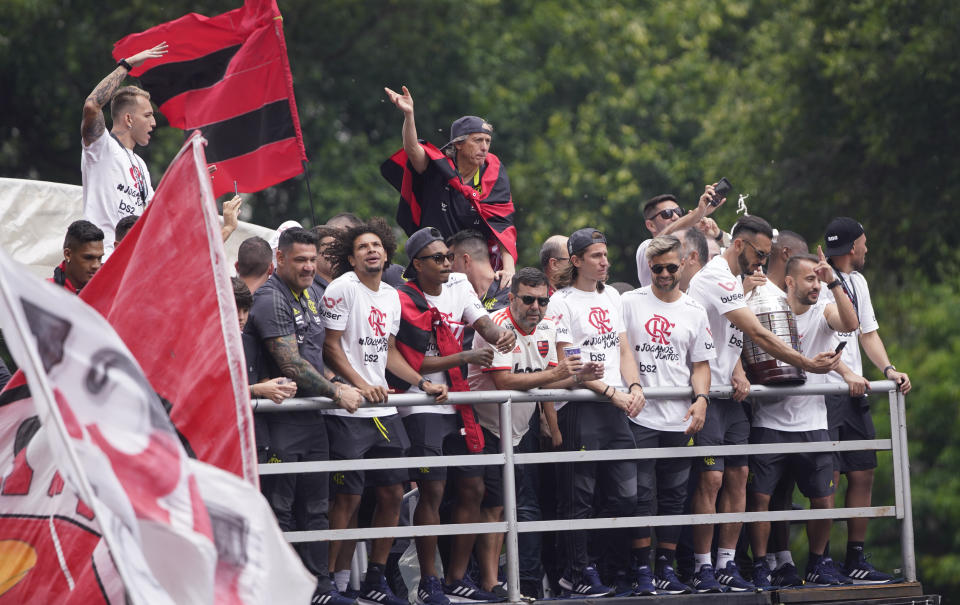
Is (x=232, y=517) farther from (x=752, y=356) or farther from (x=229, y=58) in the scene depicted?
(x=229, y=58)

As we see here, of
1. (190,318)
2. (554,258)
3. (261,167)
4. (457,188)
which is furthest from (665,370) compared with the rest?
(190,318)

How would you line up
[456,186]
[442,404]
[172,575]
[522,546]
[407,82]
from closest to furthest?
1. [172,575]
2. [442,404]
3. [522,546]
4. [456,186]
5. [407,82]

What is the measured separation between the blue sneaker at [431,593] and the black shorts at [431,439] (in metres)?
0.54

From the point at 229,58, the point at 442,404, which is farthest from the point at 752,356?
the point at 229,58

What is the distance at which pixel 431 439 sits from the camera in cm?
798

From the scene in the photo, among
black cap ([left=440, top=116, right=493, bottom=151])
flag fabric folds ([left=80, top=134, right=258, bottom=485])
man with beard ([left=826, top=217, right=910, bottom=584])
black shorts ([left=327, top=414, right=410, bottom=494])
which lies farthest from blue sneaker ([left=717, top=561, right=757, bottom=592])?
flag fabric folds ([left=80, top=134, right=258, bottom=485])

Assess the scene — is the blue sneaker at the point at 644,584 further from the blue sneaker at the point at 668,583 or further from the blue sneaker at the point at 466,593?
the blue sneaker at the point at 466,593

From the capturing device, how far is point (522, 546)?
855 centimetres

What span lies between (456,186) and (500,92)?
17718 millimetres

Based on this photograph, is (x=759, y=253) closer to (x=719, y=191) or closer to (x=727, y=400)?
(x=719, y=191)

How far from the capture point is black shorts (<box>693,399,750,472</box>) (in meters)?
8.52

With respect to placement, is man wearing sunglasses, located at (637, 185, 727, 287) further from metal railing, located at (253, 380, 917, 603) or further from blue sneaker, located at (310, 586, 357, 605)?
blue sneaker, located at (310, 586, 357, 605)

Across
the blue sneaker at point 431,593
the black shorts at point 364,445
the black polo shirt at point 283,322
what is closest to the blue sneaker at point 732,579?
the blue sneaker at point 431,593

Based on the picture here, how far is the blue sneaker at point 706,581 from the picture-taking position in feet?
27.2
